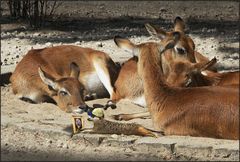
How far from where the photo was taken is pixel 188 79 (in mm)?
7867

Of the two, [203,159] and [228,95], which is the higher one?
[228,95]

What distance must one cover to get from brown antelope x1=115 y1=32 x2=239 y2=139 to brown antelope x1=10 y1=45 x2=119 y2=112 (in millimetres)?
1253

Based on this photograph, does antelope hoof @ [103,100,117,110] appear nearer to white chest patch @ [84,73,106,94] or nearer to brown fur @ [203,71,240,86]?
white chest patch @ [84,73,106,94]

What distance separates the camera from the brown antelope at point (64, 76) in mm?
8344

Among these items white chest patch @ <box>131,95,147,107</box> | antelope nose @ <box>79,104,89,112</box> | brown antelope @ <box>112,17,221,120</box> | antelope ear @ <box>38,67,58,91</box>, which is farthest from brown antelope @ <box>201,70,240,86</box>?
antelope ear @ <box>38,67,58,91</box>

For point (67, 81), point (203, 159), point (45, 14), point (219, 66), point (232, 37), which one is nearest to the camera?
point (203, 159)

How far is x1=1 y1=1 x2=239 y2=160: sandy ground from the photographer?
6781 millimetres

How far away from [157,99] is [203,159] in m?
1.16

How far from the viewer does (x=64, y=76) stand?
902cm

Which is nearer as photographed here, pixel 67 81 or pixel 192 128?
pixel 192 128

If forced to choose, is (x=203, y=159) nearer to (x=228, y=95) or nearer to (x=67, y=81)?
(x=228, y=95)

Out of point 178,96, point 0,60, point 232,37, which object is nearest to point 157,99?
point 178,96

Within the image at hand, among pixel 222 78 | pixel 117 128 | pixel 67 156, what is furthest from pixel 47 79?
pixel 67 156

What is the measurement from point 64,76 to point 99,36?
16.5ft
